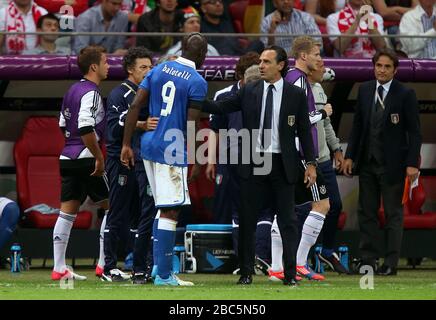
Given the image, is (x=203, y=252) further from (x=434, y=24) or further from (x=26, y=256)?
(x=434, y=24)

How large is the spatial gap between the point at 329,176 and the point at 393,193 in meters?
0.67

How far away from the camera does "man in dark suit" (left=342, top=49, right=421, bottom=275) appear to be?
39.5 feet

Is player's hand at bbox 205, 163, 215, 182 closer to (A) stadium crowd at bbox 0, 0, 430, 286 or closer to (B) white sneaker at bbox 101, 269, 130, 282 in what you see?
(A) stadium crowd at bbox 0, 0, 430, 286

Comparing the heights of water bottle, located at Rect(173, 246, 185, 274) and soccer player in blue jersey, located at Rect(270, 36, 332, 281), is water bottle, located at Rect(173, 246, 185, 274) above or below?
below

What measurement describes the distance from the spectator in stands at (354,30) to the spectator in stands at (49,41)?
303 cm

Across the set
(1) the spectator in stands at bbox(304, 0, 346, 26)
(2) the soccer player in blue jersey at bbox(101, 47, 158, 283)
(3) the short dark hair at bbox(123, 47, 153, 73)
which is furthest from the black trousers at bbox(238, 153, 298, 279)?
(1) the spectator in stands at bbox(304, 0, 346, 26)

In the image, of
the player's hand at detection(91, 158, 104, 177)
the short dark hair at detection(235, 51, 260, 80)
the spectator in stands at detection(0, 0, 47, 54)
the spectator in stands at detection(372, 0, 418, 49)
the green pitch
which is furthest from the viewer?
the spectator in stands at detection(372, 0, 418, 49)

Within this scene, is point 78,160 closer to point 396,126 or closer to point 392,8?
point 396,126

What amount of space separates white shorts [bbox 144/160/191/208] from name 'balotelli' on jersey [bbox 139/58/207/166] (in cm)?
6

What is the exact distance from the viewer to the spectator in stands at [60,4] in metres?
13.8

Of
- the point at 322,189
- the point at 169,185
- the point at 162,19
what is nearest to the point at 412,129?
the point at 322,189

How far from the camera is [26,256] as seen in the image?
13.4 meters

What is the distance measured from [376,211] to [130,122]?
136 inches

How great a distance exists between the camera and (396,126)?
12156 mm
